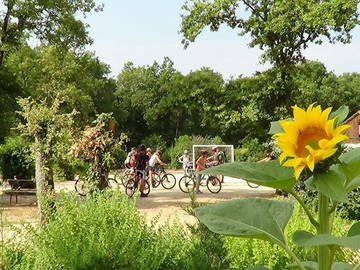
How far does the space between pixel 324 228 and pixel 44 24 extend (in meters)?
16.0

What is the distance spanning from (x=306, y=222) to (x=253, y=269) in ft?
13.6

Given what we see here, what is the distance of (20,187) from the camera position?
646 inches

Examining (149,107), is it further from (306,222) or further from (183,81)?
(306,222)

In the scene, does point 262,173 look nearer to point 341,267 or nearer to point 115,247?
point 341,267

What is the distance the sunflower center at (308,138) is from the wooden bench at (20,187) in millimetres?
14685

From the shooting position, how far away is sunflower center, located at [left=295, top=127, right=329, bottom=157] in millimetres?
1131

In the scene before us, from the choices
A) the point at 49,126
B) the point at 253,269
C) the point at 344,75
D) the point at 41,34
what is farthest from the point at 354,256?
the point at 344,75

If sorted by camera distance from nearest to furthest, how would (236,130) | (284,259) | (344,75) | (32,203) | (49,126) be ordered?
(284,259), (49,126), (32,203), (236,130), (344,75)

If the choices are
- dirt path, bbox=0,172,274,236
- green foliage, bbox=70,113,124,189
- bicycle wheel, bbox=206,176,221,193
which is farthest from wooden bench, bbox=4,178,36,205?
bicycle wheel, bbox=206,176,221,193

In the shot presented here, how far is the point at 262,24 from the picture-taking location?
17547 millimetres

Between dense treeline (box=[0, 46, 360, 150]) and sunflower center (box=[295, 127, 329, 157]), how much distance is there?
37.7 feet

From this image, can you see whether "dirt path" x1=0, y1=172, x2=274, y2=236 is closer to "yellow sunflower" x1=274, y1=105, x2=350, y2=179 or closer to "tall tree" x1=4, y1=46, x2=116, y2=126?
"tall tree" x1=4, y1=46, x2=116, y2=126

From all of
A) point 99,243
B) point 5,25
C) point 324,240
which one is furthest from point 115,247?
point 5,25

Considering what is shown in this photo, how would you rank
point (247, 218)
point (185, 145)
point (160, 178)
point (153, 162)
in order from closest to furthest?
1. point (247, 218)
2. point (153, 162)
3. point (160, 178)
4. point (185, 145)
